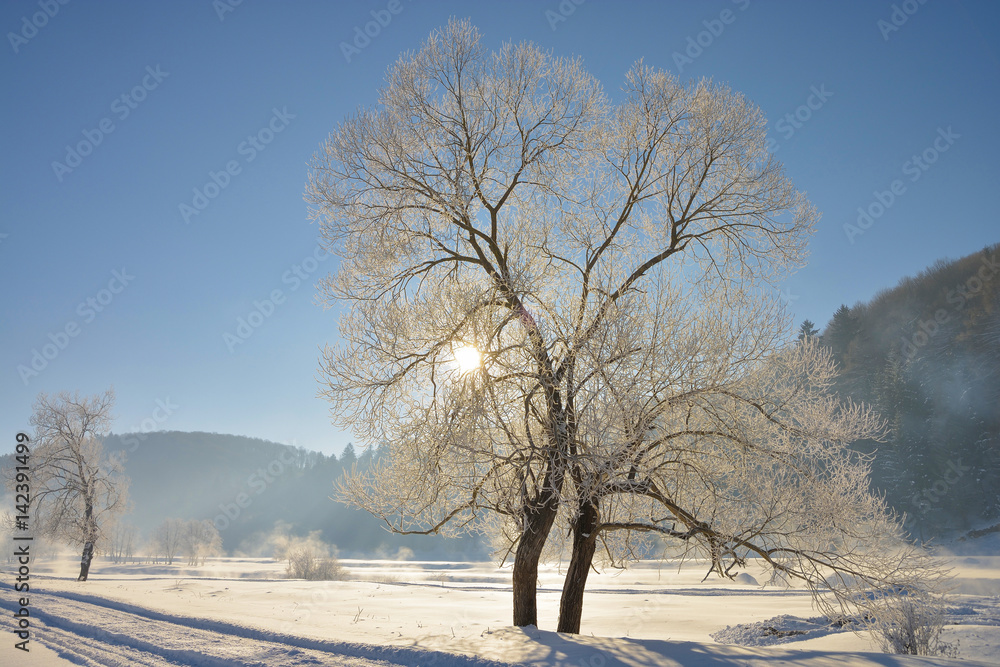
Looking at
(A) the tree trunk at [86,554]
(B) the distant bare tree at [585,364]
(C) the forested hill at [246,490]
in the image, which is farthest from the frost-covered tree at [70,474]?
(C) the forested hill at [246,490]

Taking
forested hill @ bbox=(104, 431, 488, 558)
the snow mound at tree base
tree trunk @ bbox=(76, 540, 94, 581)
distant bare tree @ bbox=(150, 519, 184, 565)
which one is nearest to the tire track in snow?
the snow mound at tree base

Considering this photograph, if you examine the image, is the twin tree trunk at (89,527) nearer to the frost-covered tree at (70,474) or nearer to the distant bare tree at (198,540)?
the frost-covered tree at (70,474)

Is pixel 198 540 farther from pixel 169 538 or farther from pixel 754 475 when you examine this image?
pixel 754 475

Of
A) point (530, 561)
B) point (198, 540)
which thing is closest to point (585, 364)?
point (530, 561)

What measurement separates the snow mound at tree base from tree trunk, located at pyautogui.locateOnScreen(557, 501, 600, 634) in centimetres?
557

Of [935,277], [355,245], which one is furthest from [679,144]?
[935,277]

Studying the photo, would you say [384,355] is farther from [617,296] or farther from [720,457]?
[720,457]

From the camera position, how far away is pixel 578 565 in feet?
27.1

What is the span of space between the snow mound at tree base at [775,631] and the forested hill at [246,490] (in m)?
89.3

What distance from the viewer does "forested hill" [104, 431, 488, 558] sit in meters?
109

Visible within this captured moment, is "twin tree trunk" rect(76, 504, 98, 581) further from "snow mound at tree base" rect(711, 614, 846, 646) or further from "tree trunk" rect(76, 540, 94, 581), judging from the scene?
"snow mound at tree base" rect(711, 614, 846, 646)

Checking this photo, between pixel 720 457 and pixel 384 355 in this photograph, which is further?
pixel 720 457

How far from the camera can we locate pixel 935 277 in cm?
7669

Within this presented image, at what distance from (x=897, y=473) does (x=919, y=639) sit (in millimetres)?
41978
